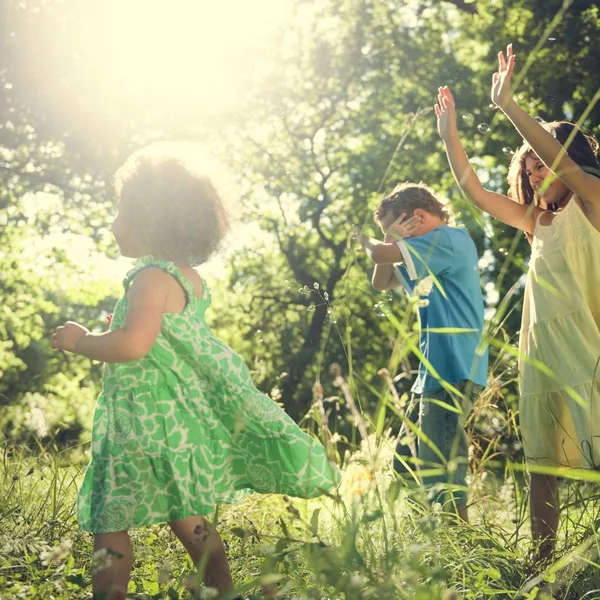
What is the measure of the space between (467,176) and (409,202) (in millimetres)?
580

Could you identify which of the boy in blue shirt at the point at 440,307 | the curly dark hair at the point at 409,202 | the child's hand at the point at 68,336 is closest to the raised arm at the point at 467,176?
the boy in blue shirt at the point at 440,307

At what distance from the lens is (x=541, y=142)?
97.5 inches

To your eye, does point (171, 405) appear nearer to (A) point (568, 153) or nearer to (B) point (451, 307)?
(B) point (451, 307)

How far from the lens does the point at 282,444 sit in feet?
7.89

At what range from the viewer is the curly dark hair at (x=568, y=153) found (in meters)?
2.78


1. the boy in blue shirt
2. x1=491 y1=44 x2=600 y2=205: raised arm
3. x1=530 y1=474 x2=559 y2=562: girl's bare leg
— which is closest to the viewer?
x1=491 y1=44 x2=600 y2=205: raised arm

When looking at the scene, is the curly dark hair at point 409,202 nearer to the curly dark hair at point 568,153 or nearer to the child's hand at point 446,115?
the curly dark hair at point 568,153

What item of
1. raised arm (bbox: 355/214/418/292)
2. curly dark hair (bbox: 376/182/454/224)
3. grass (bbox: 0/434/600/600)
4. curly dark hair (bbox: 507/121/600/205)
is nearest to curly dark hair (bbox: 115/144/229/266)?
raised arm (bbox: 355/214/418/292)

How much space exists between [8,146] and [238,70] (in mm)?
4071

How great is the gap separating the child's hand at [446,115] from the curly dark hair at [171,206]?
0.87 m

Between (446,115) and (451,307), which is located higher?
(446,115)

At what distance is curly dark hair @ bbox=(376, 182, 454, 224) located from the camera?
355 centimetres

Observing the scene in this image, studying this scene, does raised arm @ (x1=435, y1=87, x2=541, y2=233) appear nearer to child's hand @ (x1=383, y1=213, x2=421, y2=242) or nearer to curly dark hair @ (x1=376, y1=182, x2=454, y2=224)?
child's hand @ (x1=383, y1=213, x2=421, y2=242)

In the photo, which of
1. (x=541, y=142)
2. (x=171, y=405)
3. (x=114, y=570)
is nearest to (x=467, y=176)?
(x=541, y=142)
